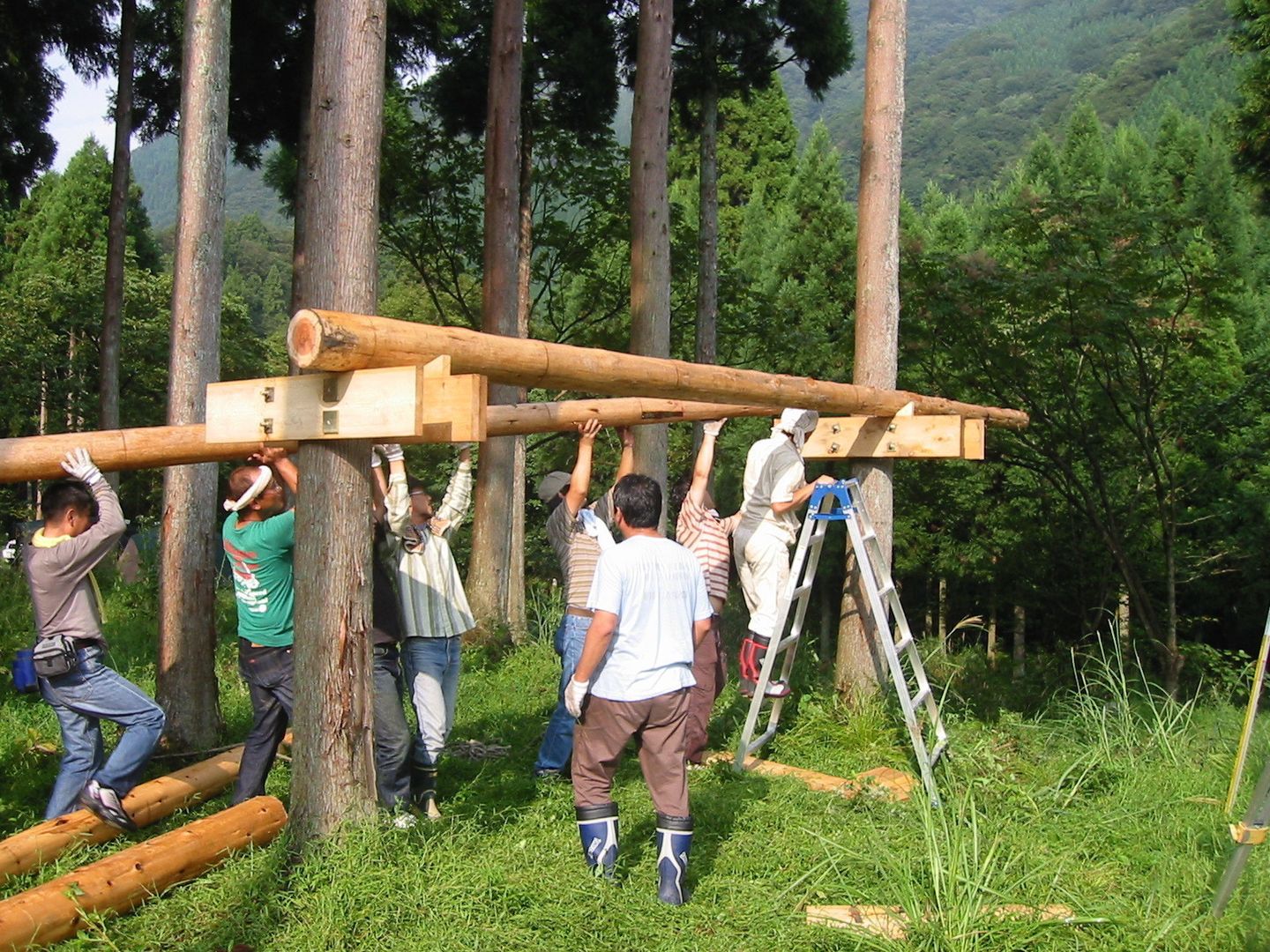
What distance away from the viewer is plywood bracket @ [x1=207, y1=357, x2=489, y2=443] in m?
4.03

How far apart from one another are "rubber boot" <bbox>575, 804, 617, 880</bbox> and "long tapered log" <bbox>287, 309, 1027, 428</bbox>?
1787 mm

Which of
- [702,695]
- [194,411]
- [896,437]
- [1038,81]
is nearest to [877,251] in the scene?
[896,437]

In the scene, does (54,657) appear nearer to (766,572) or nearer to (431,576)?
(431,576)

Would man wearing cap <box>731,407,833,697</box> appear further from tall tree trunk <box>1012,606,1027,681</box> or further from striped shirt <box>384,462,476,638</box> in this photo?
tall tree trunk <box>1012,606,1027,681</box>

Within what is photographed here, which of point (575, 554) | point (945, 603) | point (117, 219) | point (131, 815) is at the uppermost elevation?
point (117, 219)

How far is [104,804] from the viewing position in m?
5.06

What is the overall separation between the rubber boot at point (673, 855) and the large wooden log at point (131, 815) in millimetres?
2510

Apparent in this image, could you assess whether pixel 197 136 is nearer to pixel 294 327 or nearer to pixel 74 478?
pixel 74 478

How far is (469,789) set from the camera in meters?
5.89

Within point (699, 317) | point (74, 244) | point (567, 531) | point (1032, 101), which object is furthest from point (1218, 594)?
point (1032, 101)

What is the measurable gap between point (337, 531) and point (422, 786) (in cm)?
174

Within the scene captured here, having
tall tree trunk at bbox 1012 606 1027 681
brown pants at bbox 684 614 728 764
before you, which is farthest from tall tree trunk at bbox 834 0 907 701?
tall tree trunk at bbox 1012 606 1027 681

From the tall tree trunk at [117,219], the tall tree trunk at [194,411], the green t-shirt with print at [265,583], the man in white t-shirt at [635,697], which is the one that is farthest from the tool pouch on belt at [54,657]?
the tall tree trunk at [117,219]

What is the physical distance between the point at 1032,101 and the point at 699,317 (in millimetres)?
105040
